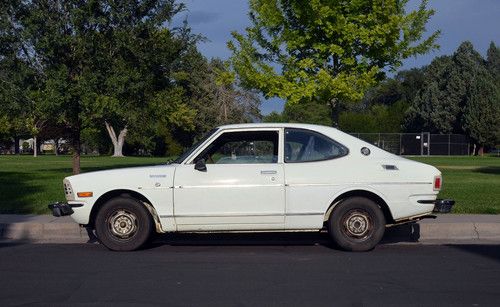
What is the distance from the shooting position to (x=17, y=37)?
2117 cm

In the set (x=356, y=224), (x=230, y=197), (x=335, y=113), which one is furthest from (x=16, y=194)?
(x=335, y=113)

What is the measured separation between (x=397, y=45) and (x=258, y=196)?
1407 centimetres

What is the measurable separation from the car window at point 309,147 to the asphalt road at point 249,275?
130 centimetres

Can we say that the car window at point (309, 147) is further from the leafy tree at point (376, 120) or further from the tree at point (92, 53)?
the leafy tree at point (376, 120)

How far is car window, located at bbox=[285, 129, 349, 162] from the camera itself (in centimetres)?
988

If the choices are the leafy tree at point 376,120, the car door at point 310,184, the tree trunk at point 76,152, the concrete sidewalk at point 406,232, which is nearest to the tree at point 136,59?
the tree trunk at point 76,152

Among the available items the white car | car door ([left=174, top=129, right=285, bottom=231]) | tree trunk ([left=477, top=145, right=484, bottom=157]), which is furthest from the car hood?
tree trunk ([left=477, top=145, right=484, bottom=157])

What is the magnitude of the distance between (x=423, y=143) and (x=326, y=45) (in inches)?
1609

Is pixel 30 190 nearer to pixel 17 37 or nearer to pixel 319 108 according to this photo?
pixel 17 37

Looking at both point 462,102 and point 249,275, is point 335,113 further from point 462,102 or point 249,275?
point 462,102

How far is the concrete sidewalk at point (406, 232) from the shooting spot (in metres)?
11.2

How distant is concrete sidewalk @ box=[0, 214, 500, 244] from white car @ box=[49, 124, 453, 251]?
1446 mm

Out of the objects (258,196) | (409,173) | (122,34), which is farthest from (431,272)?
(122,34)

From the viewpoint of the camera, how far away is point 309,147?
9938 millimetres
